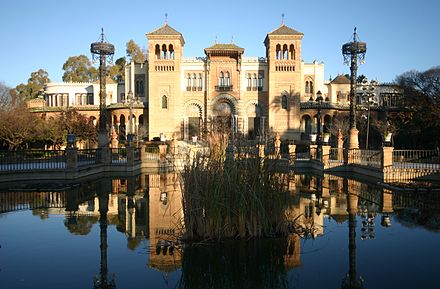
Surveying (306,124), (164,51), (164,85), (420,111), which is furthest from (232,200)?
(306,124)

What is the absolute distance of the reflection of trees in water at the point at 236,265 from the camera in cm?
483

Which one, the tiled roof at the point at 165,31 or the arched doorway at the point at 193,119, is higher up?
the tiled roof at the point at 165,31

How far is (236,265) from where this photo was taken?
17.8 ft

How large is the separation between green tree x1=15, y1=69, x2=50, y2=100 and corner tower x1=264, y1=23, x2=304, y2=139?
3855 centimetres

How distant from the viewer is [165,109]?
4200 centimetres

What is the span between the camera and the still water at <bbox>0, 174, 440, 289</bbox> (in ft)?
16.3

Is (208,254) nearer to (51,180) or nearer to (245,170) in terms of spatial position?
(245,170)

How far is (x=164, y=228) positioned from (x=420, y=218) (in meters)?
5.29

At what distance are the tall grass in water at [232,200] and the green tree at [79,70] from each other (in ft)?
207

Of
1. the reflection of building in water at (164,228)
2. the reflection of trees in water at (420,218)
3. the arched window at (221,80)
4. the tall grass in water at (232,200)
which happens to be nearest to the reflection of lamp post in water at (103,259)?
the reflection of building in water at (164,228)

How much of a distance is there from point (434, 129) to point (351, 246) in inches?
1083

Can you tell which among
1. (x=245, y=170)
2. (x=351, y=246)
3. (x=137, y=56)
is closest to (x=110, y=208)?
(x=245, y=170)

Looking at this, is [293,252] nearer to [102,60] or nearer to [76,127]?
[102,60]

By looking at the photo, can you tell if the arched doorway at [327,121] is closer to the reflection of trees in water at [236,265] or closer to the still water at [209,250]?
the still water at [209,250]
